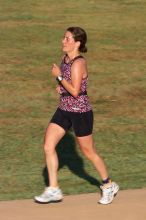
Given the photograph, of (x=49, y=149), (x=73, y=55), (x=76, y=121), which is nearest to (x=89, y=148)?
(x=76, y=121)

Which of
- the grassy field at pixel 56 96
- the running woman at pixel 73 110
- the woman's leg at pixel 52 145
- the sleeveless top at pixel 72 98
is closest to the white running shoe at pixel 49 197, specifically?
the running woman at pixel 73 110

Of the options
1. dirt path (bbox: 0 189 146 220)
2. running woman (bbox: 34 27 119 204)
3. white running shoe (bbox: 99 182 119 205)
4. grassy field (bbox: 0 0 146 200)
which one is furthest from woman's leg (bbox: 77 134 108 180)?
grassy field (bbox: 0 0 146 200)

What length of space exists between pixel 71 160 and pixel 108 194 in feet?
8.73

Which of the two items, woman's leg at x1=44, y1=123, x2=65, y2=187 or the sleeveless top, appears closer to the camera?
the sleeveless top

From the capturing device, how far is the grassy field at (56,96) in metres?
10.6

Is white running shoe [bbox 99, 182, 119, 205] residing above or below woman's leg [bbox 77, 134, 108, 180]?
below

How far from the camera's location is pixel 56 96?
15.1 meters

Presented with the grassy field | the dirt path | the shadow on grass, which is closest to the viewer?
the dirt path

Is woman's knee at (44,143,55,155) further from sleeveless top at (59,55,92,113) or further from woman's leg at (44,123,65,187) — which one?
sleeveless top at (59,55,92,113)

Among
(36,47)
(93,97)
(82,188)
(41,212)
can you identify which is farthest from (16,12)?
(41,212)

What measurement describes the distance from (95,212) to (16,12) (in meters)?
12.9

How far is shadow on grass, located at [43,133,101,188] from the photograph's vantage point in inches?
407

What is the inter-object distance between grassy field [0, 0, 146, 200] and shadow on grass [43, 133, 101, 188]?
0.04 feet

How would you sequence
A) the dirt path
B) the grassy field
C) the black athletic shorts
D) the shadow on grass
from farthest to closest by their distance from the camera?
1. the grassy field
2. the shadow on grass
3. the black athletic shorts
4. the dirt path
